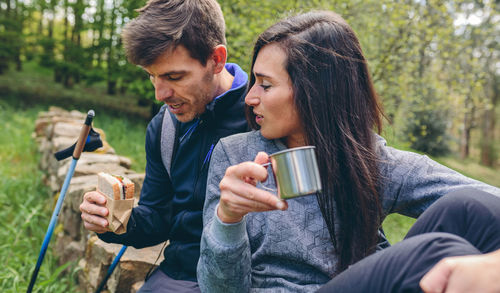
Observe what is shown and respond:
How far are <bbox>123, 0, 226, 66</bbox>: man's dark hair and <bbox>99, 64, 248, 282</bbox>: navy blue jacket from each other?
0.96 ft

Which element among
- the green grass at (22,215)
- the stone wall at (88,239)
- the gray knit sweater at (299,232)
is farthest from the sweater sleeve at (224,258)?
the green grass at (22,215)

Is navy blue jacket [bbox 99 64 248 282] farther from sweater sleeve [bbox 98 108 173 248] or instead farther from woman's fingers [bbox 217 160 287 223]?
woman's fingers [bbox 217 160 287 223]

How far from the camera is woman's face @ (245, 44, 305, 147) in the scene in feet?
5.03

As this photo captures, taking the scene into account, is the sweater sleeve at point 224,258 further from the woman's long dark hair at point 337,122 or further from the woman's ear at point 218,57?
the woman's ear at point 218,57

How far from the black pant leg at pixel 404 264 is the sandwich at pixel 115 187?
96 centimetres

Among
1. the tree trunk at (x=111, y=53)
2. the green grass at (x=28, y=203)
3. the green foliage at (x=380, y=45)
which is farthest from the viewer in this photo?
Answer: the tree trunk at (x=111, y=53)

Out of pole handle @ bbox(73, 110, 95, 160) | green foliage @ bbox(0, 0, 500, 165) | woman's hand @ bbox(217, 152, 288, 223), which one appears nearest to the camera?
woman's hand @ bbox(217, 152, 288, 223)

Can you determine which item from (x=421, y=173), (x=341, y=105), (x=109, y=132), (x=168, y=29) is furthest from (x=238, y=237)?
(x=109, y=132)

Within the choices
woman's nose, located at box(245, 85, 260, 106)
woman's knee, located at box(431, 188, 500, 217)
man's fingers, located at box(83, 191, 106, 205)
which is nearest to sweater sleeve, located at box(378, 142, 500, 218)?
woman's knee, located at box(431, 188, 500, 217)

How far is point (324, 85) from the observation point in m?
1.55

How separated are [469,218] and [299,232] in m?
0.57

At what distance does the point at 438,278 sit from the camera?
3.08 ft

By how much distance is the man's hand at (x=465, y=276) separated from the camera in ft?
3.05

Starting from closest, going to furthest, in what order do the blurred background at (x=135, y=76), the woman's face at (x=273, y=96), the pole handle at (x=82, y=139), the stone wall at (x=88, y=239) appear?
1. the woman's face at (x=273, y=96)
2. the pole handle at (x=82, y=139)
3. the stone wall at (x=88, y=239)
4. the blurred background at (x=135, y=76)
